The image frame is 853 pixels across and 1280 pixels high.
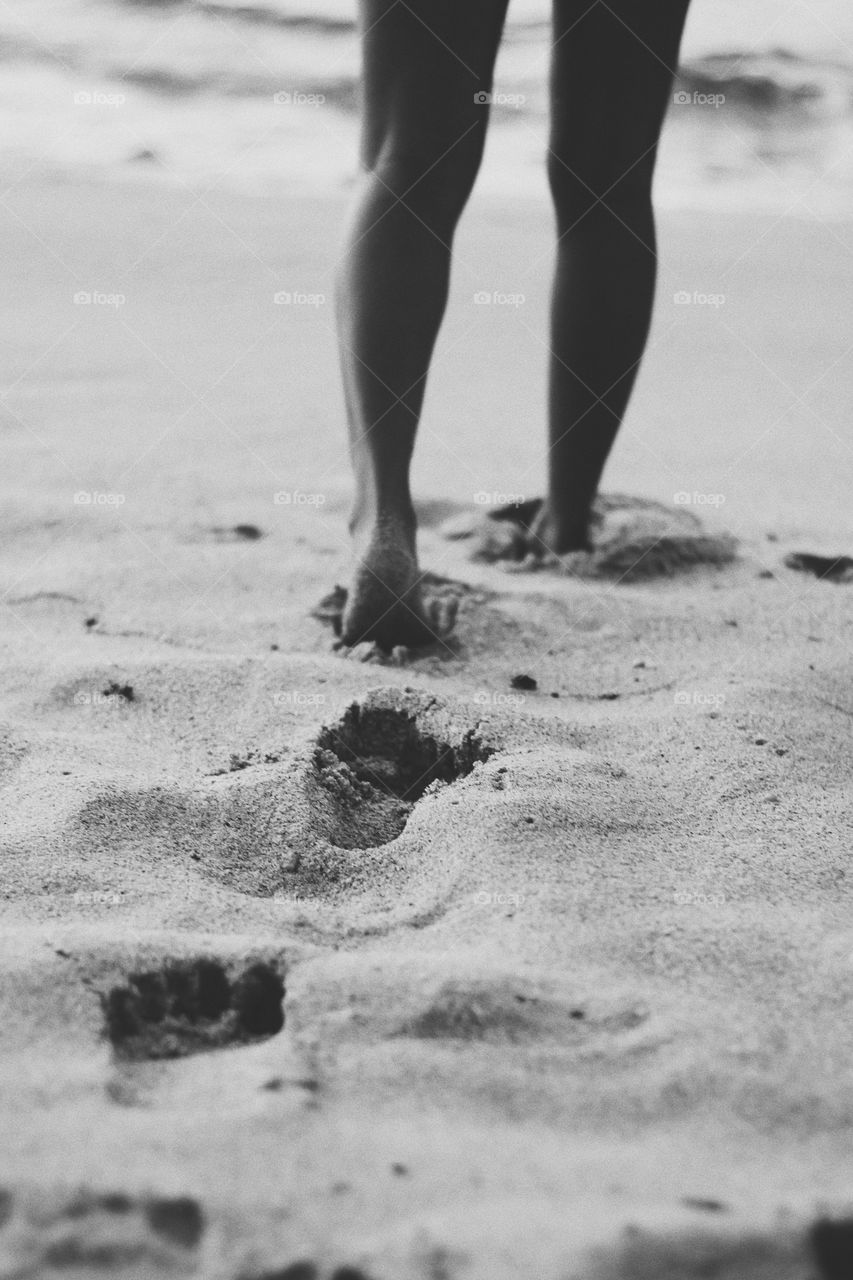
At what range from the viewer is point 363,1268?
2.61 feet

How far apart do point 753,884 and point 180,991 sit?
634 mm

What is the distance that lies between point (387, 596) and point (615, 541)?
2.28 ft

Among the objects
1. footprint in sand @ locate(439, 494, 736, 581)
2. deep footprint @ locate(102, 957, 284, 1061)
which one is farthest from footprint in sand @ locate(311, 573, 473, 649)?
deep footprint @ locate(102, 957, 284, 1061)

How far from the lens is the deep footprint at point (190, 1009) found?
→ 3.38 feet

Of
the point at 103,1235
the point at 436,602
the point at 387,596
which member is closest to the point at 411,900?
the point at 103,1235

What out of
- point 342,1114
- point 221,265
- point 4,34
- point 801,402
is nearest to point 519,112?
point 4,34

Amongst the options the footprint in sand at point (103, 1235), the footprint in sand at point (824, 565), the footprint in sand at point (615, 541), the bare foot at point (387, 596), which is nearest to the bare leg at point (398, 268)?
the bare foot at point (387, 596)

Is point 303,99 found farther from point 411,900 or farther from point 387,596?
point 411,900

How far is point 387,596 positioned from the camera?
1.93 metres

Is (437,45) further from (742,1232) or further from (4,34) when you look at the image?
(4,34)

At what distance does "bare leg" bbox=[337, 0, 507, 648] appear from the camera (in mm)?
1905

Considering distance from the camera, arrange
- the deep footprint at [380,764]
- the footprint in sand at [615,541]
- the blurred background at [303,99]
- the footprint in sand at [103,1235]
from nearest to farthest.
→ the footprint in sand at [103,1235] < the deep footprint at [380,764] < the footprint in sand at [615,541] < the blurred background at [303,99]

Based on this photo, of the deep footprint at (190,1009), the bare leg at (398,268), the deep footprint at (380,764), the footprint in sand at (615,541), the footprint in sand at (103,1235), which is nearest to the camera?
the footprint in sand at (103,1235)

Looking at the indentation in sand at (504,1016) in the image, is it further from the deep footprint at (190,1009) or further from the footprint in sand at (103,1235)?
the footprint in sand at (103,1235)
